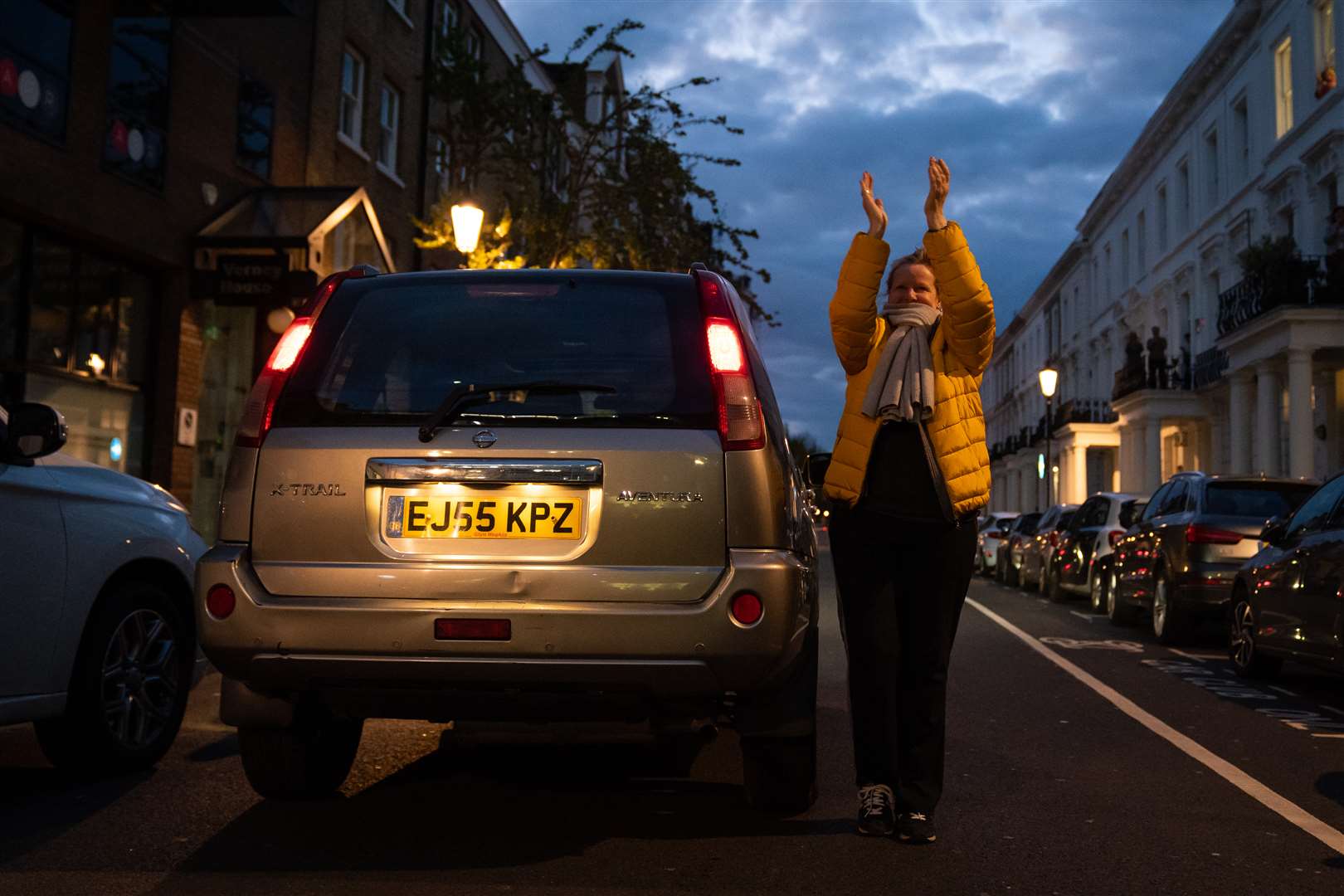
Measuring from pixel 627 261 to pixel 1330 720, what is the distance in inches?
614

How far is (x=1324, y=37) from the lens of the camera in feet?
→ 96.6

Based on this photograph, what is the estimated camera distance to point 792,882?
Answer: 4.30 metres

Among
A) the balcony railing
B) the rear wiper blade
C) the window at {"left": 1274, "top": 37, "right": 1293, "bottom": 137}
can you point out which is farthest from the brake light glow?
the window at {"left": 1274, "top": 37, "right": 1293, "bottom": 137}

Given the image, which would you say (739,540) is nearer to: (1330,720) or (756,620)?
(756,620)

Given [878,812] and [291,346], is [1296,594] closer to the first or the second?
[878,812]

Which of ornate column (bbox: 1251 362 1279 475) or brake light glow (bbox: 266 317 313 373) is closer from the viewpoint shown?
brake light glow (bbox: 266 317 313 373)

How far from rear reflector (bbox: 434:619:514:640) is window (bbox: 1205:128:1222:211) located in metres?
37.0

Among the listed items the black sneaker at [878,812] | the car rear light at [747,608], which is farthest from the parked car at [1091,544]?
the car rear light at [747,608]

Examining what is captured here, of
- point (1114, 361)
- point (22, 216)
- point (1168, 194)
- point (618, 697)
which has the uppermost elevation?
point (1168, 194)

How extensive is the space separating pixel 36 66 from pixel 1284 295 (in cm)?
2125

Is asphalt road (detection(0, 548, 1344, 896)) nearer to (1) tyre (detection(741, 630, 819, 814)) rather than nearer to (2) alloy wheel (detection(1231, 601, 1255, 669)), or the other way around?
(1) tyre (detection(741, 630, 819, 814))

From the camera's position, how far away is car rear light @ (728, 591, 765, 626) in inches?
168

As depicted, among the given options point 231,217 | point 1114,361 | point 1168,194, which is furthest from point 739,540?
point 1114,361

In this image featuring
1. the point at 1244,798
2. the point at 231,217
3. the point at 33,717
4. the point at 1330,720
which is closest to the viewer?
the point at 33,717
